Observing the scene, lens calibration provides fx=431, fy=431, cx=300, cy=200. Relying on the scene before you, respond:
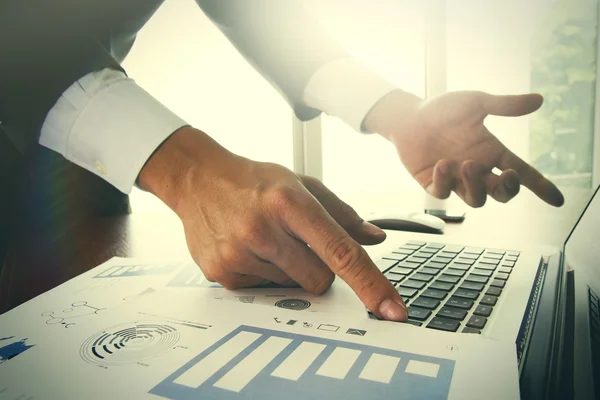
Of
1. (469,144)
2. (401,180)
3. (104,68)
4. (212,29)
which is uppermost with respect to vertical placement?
(212,29)

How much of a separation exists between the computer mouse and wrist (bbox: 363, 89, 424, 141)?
19cm

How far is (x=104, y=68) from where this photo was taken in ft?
1.82

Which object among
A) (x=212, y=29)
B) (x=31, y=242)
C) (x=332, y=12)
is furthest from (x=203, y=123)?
(x=31, y=242)

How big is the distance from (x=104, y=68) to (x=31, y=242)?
518 millimetres

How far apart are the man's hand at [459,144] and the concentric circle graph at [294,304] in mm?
252

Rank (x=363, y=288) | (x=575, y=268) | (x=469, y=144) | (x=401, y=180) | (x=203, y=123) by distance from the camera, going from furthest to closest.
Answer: (x=203, y=123), (x=401, y=180), (x=469, y=144), (x=575, y=268), (x=363, y=288)

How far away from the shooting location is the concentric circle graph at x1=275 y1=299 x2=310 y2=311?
41 centimetres

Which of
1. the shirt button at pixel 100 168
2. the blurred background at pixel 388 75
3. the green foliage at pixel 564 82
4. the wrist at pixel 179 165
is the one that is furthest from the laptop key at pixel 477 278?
the green foliage at pixel 564 82

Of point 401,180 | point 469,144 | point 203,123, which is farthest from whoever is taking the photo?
point 203,123

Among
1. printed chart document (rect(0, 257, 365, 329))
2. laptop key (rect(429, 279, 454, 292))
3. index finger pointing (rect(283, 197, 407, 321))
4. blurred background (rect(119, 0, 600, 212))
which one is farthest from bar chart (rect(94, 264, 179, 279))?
blurred background (rect(119, 0, 600, 212))

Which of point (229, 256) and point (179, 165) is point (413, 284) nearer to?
point (229, 256)

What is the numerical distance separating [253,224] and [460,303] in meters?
0.21

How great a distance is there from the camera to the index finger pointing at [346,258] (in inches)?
14.1

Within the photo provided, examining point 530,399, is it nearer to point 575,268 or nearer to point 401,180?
point 575,268
